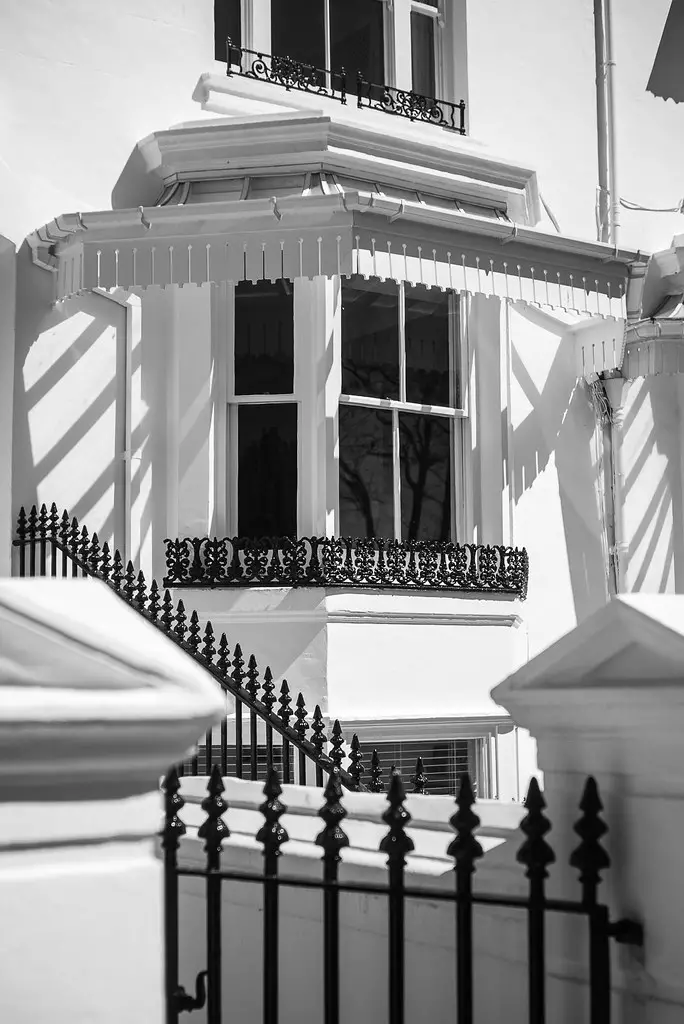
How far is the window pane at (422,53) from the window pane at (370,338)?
6.63ft

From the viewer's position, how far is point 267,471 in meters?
8.88

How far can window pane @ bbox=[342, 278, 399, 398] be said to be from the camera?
29.6 feet

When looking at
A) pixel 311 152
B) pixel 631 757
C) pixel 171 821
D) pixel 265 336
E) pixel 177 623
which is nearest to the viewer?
pixel 631 757

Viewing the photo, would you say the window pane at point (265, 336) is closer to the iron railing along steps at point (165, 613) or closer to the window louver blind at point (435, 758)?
the iron railing along steps at point (165, 613)

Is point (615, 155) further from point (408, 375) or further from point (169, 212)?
point (169, 212)

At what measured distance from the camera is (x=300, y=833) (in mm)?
3717

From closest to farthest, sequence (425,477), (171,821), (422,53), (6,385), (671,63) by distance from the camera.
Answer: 1. (171,821)
2. (6,385)
3. (425,477)
4. (422,53)
5. (671,63)

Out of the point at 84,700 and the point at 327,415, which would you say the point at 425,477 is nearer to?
the point at 327,415

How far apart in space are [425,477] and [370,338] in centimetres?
116

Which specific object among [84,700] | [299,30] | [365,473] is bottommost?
[84,700]

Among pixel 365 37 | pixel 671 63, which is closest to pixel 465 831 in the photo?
pixel 365 37

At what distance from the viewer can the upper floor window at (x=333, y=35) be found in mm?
9531

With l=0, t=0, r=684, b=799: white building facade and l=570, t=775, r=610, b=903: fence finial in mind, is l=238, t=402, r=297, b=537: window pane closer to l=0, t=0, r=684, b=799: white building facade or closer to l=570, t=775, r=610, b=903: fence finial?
l=0, t=0, r=684, b=799: white building facade

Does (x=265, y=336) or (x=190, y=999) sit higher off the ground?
(x=265, y=336)
